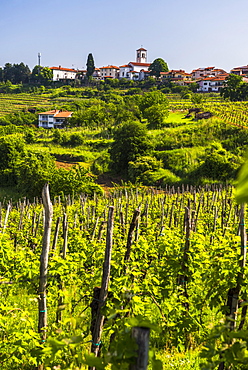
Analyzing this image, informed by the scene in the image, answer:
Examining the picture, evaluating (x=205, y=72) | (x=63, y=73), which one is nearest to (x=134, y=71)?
(x=205, y=72)

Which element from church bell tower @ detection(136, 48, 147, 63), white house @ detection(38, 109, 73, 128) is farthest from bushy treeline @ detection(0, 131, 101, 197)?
church bell tower @ detection(136, 48, 147, 63)

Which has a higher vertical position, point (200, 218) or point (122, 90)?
point (122, 90)

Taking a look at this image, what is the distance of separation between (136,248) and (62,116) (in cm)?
5564

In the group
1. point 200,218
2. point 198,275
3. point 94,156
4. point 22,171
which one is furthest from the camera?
point 94,156

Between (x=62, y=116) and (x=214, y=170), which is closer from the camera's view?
(x=214, y=170)

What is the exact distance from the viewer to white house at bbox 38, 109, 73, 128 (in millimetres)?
58562

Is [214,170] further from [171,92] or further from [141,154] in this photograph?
[171,92]

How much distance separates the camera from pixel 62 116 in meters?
58.6

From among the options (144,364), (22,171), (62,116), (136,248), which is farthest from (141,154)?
(62,116)

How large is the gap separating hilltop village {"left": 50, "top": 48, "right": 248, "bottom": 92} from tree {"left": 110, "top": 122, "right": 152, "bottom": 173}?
50163 millimetres

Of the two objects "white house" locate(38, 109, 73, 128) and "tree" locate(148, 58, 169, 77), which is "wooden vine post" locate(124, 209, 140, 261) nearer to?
"white house" locate(38, 109, 73, 128)

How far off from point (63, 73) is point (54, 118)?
155ft

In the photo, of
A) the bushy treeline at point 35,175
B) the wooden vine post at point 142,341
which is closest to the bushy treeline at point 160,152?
the bushy treeline at point 35,175

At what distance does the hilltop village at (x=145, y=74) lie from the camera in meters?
78.8
